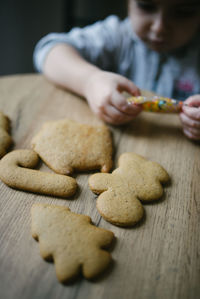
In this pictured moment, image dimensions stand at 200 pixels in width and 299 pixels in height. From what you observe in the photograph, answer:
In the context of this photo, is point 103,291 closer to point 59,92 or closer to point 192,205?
point 192,205

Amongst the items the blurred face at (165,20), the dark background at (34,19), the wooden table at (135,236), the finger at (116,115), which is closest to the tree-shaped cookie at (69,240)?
the wooden table at (135,236)

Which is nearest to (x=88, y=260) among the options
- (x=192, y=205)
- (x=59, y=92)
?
(x=192, y=205)

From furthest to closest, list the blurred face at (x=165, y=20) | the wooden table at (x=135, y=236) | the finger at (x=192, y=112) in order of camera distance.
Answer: the blurred face at (x=165, y=20) < the finger at (x=192, y=112) < the wooden table at (x=135, y=236)

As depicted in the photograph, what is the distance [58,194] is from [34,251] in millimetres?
135

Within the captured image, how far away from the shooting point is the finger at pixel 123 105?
2.42 ft

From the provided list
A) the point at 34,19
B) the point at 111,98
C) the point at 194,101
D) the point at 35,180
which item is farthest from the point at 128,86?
the point at 34,19

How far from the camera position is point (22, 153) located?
0.65 metres

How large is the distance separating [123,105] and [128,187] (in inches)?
10.5

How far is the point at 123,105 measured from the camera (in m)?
0.74

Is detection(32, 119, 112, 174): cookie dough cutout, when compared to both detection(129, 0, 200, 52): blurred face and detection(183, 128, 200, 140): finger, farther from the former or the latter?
detection(129, 0, 200, 52): blurred face

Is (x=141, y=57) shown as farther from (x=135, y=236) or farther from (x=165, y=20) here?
(x=135, y=236)

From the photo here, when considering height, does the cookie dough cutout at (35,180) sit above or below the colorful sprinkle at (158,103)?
below

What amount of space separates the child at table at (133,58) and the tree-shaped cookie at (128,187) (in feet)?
0.62

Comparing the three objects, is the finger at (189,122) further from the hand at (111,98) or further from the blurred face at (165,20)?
the blurred face at (165,20)
